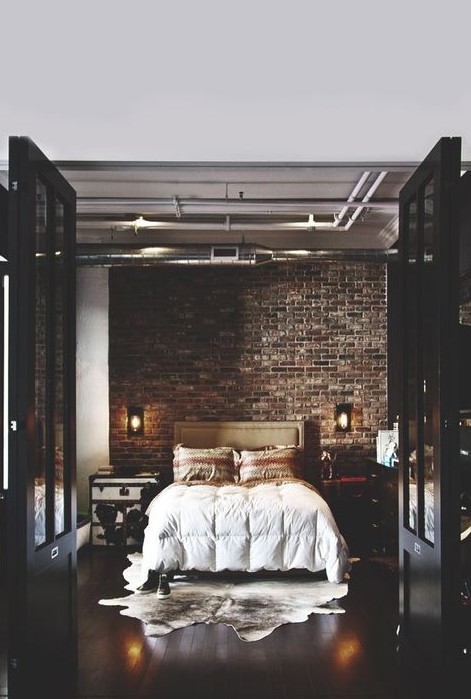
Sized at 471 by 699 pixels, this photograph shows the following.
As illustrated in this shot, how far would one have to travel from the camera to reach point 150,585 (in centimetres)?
677

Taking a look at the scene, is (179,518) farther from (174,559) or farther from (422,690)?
(422,690)

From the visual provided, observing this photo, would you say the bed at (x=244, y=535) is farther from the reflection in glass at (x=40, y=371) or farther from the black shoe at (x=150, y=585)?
the reflection in glass at (x=40, y=371)

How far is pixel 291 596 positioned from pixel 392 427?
136 inches

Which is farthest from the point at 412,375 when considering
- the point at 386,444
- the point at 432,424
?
the point at 386,444

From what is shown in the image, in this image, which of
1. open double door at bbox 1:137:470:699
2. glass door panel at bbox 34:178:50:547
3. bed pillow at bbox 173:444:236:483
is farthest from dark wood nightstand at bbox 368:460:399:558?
glass door panel at bbox 34:178:50:547

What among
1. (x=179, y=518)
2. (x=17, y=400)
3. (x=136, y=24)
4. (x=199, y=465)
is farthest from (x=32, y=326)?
(x=199, y=465)

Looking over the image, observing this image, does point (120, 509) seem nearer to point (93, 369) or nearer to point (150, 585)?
point (93, 369)

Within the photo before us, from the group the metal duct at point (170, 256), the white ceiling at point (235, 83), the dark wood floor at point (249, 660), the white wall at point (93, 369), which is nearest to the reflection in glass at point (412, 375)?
the white ceiling at point (235, 83)

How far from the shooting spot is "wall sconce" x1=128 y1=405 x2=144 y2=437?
9445 millimetres

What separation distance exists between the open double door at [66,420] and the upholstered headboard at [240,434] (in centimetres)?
466

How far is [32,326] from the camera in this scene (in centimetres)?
392

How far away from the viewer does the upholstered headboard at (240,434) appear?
30.9ft

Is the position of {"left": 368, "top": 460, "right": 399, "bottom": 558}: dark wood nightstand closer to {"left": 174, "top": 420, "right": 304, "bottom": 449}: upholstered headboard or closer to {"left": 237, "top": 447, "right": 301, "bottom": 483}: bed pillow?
{"left": 237, "top": 447, "right": 301, "bottom": 483}: bed pillow

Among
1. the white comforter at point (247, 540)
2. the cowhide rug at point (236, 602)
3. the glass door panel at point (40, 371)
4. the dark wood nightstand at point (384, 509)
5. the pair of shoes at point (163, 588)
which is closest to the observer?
the glass door panel at point (40, 371)
